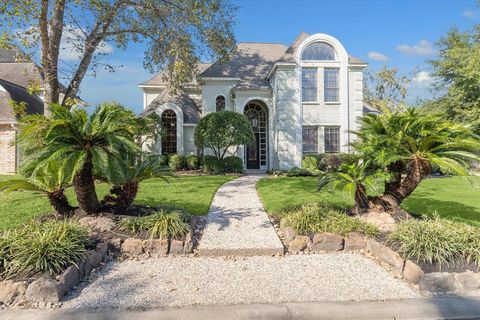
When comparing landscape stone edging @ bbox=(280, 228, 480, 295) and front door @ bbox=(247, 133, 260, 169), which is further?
front door @ bbox=(247, 133, 260, 169)

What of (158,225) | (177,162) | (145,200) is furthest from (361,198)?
(177,162)

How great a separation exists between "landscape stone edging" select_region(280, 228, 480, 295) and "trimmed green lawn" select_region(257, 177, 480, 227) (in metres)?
1.58

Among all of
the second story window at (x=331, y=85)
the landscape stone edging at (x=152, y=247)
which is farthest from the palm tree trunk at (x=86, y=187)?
the second story window at (x=331, y=85)

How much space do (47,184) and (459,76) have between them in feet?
94.2

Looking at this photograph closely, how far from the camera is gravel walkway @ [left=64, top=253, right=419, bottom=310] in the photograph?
3492 mm

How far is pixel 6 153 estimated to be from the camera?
17016 millimetres

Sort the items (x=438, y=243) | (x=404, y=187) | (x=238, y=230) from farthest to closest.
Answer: (x=238, y=230)
(x=404, y=187)
(x=438, y=243)

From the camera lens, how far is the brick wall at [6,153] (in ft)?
55.4

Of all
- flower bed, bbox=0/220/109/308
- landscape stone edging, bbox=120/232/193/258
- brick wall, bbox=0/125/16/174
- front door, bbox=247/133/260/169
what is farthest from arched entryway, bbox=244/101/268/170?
flower bed, bbox=0/220/109/308

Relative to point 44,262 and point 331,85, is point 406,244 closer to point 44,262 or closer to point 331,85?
point 44,262

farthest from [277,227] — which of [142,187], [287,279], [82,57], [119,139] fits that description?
[82,57]

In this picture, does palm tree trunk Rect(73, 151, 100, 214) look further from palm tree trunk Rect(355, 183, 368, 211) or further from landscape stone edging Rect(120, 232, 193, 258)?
palm tree trunk Rect(355, 183, 368, 211)

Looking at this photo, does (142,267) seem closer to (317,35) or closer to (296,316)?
(296,316)

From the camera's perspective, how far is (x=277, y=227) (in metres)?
6.36
